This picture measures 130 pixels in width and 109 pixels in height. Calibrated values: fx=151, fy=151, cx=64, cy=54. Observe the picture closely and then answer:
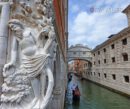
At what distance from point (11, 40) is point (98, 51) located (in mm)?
20743

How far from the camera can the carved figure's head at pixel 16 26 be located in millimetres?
2242

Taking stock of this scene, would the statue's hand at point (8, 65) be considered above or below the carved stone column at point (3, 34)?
below

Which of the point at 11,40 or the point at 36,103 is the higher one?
the point at 11,40

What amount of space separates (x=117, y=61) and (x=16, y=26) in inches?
576

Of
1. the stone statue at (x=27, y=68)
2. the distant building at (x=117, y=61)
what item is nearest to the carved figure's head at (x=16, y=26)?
the stone statue at (x=27, y=68)

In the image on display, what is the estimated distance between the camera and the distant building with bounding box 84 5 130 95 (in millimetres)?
13289

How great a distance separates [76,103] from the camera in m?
10.9

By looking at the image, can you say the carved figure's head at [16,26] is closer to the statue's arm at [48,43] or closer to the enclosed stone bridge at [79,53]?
the statue's arm at [48,43]

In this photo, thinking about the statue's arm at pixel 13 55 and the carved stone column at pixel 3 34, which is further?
the carved stone column at pixel 3 34

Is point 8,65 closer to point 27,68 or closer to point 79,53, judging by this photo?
point 27,68

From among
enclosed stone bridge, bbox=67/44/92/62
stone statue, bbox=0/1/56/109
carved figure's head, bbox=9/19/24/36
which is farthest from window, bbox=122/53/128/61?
carved figure's head, bbox=9/19/24/36

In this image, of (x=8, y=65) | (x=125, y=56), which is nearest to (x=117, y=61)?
(x=125, y=56)

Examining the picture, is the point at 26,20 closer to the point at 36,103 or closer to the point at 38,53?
the point at 38,53

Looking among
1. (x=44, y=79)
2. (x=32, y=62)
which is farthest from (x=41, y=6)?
(x=44, y=79)
